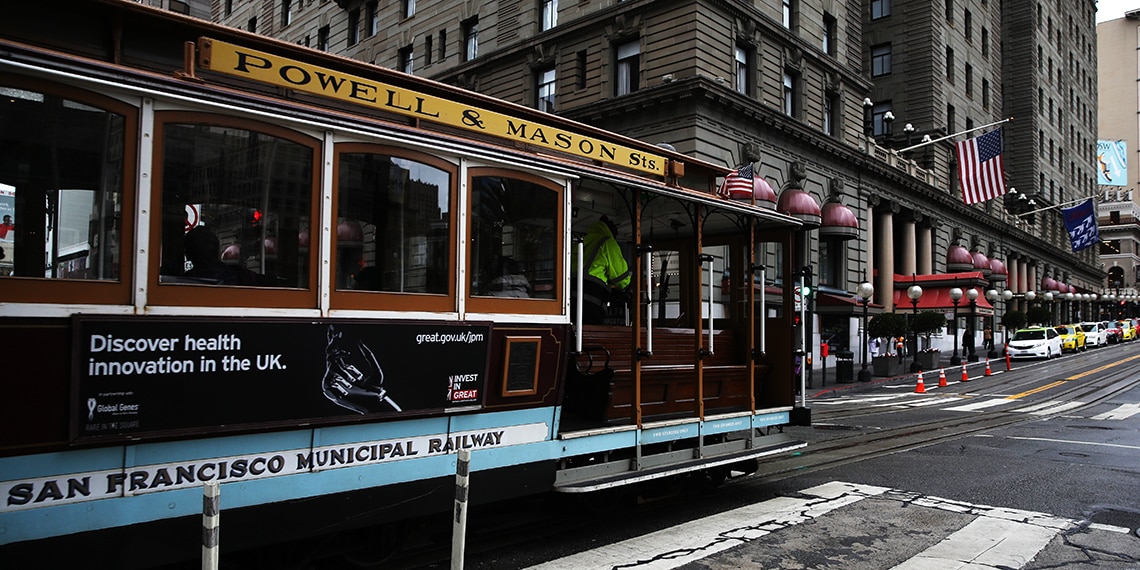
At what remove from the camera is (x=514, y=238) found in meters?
5.94

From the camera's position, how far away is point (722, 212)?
26.6ft

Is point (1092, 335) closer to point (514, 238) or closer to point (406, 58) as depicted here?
point (406, 58)

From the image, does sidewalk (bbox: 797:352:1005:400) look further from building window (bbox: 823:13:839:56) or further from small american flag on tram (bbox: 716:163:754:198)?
small american flag on tram (bbox: 716:163:754:198)

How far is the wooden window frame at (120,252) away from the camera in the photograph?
12.0 ft

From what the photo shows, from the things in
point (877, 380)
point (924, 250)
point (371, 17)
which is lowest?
point (877, 380)

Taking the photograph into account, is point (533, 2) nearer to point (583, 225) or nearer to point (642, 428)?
point (583, 225)

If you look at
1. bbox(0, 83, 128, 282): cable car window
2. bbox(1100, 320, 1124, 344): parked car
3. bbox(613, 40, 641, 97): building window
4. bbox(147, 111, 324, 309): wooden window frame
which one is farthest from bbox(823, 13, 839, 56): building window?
bbox(1100, 320, 1124, 344): parked car

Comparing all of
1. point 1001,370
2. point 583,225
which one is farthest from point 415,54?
point 583,225

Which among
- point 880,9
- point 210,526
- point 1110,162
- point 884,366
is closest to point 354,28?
point 880,9

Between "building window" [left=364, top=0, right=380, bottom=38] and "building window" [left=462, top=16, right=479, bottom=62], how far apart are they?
327 inches

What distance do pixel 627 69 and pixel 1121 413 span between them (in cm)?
1857

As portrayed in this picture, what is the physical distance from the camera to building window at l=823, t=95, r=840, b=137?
33.8m

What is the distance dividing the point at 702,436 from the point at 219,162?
199 inches

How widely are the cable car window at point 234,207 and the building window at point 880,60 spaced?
47.0m
